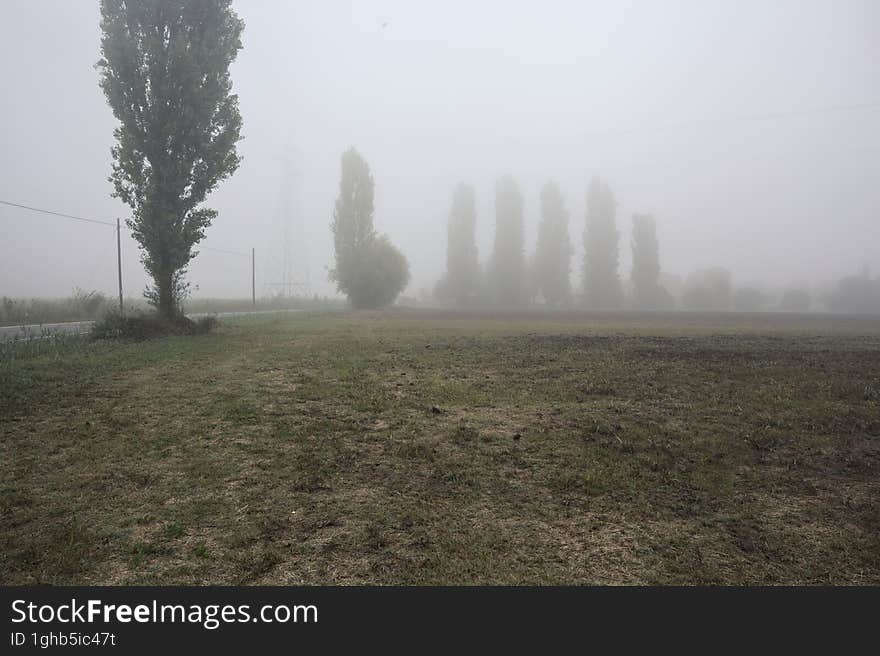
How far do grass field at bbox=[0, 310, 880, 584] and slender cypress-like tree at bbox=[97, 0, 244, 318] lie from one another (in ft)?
33.1

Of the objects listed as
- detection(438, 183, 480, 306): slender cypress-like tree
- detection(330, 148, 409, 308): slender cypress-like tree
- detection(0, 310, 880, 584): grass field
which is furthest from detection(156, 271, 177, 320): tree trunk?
detection(438, 183, 480, 306): slender cypress-like tree

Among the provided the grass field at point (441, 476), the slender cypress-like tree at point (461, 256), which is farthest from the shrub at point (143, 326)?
the slender cypress-like tree at point (461, 256)

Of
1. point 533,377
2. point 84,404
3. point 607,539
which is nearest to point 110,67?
point 84,404

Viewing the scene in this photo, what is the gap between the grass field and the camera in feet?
14.5

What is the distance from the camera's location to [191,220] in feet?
68.1

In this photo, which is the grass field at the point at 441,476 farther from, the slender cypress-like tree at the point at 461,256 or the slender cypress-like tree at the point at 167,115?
the slender cypress-like tree at the point at 461,256

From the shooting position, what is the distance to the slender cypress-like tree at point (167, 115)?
19.7 metres

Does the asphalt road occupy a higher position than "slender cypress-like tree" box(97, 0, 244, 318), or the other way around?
"slender cypress-like tree" box(97, 0, 244, 318)

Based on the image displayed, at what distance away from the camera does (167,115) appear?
65.8 ft

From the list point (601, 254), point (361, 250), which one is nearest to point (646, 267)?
point (601, 254)

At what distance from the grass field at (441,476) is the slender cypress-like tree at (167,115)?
33.1ft

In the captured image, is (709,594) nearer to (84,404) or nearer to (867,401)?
(867,401)

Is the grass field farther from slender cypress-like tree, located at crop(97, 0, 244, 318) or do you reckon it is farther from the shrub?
slender cypress-like tree, located at crop(97, 0, 244, 318)

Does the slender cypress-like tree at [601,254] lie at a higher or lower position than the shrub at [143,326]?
higher
